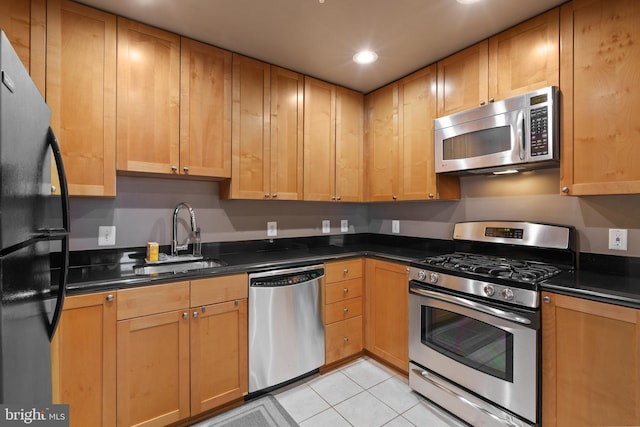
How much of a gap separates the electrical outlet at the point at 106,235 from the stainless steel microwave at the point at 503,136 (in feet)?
7.90

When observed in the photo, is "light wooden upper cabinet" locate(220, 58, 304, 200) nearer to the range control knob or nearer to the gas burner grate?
the gas burner grate

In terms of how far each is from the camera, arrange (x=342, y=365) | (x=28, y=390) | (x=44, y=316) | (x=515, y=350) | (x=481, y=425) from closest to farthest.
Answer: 1. (x=28, y=390)
2. (x=44, y=316)
3. (x=515, y=350)
4. (x=481, y=425)
5. (x=342, y=365)

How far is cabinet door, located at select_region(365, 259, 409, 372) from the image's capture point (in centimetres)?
230

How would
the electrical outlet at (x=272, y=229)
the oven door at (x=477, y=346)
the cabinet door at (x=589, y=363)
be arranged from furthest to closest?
the electrical outlet at (x=272, y=229)
the oven door at (x=477, y=346)
the cabinet door at (x=589, y=363)

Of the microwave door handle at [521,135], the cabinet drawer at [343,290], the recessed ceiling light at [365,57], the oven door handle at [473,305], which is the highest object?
the recessed ceiling light at [365,57]

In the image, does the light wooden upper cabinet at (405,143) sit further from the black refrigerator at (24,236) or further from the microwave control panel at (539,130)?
the black refrigerator at (24,236)

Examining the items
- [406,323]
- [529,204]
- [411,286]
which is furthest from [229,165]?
[529,204]

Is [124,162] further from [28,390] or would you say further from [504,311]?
[504,311]

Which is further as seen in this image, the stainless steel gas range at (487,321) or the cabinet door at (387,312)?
the cabinet door at (387,312)

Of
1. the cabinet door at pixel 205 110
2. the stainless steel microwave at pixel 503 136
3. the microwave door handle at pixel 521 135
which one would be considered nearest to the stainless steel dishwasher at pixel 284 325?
the cabinet door at pixel 205 110

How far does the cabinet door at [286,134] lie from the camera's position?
2447 mm

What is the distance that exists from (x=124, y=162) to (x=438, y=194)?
225 cm

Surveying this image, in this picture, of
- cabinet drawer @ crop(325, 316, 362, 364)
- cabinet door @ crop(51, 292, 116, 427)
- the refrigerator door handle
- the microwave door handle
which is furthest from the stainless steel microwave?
cabinet door @ crop(51, 292, 116, 427)

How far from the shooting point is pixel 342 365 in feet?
8.33
